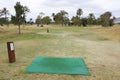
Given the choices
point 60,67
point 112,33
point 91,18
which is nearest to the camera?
point 60,67

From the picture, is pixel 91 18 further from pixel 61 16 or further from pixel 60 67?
pixel 60 67

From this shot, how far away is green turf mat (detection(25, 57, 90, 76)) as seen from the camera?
650 centimetres

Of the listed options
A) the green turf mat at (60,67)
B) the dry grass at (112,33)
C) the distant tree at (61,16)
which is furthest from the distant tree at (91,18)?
the green turf mat at (60,67)

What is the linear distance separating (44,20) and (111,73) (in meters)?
72.7

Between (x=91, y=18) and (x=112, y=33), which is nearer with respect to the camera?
(x=112, y=33)

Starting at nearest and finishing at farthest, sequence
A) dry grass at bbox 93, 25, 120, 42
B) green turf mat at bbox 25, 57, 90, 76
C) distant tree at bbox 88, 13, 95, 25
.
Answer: green turf mat at bbox 25, 57, 90, 76, dry grass at bbox 93, 25, 120, 42, distant tree at bbox 88, 13, 95, 25

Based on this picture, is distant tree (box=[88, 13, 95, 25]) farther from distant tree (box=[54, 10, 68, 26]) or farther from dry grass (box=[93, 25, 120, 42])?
dry grass (box=[93, 25, 120, 42])

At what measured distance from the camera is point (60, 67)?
23.4ft

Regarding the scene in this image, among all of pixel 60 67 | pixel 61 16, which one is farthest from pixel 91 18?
pixel 60 67

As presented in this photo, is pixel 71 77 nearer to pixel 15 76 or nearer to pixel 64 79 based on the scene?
pixel 64 79

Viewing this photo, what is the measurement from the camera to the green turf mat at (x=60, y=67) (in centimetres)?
650

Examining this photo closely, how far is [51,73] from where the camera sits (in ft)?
20.7

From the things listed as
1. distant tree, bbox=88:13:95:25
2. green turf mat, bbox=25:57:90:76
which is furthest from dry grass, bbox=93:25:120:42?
distant tree, bbox=88:13:95:25

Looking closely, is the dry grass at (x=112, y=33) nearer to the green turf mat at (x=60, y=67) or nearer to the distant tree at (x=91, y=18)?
the green turf mat at (x=60, y=67)
